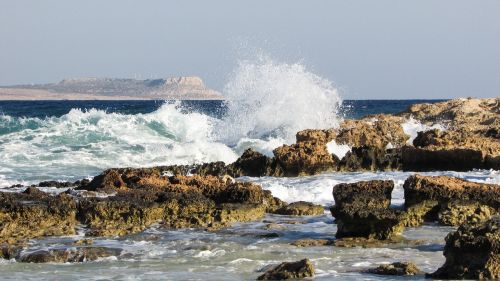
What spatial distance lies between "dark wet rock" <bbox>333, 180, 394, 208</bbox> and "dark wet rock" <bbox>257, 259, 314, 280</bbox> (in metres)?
2.73

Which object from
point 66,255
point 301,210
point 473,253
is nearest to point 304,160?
point 301,210

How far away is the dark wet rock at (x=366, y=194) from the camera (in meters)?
10.1

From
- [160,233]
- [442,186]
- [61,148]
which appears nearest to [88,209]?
[160,233]

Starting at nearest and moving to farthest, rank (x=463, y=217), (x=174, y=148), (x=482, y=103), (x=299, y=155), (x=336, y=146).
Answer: (x=463, y=217), (x=299, y=155), (x=336, y=146), (x=174, y=148), (x=482, y=103)

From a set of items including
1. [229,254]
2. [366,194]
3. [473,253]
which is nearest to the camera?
[473,253]

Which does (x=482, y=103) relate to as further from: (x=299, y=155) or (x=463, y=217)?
(x=463, y=217)

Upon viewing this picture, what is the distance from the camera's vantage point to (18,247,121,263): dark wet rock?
8.16 m

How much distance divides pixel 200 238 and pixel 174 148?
1452 cm

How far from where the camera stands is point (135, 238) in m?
9.27

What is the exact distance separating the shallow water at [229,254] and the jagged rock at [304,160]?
4.77 metres

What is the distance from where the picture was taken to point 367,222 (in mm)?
8906

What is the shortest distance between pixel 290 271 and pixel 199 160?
590 inches

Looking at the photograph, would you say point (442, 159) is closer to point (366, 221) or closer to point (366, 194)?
point (366, 194)

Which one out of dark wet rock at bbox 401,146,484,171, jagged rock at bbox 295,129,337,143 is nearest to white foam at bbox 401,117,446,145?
jagged rock at bbox 295,129,337,143
